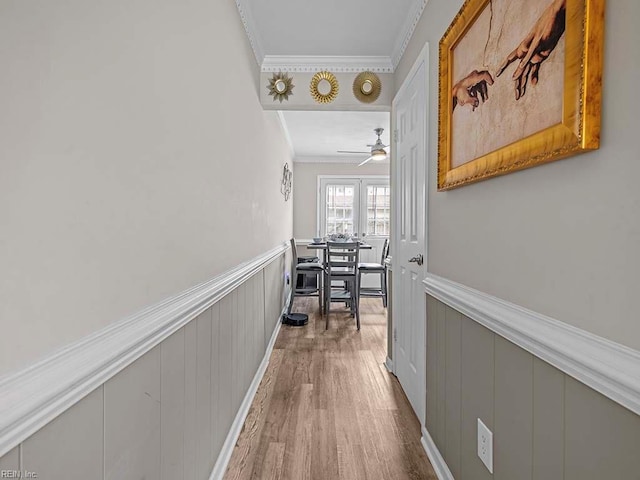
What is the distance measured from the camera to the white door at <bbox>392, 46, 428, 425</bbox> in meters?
2.12

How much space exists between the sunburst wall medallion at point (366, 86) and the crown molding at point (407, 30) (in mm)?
178

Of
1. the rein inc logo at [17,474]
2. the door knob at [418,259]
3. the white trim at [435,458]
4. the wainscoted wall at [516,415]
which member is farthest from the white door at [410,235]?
the rein inc logo at [17,474]

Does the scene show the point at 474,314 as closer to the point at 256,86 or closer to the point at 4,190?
the point at 4,190

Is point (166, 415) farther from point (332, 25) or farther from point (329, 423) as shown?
point (332, 25)

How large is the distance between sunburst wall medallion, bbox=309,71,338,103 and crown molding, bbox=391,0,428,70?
0.47m

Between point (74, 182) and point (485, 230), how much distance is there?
1201mm

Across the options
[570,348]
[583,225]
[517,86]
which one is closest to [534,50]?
[517,86]

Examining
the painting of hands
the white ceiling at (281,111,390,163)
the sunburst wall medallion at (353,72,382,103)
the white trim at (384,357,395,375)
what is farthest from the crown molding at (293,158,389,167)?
the painting of hands

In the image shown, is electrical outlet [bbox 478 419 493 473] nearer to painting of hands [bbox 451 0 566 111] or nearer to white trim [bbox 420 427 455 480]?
white trim [bbox 420 427 455 480]

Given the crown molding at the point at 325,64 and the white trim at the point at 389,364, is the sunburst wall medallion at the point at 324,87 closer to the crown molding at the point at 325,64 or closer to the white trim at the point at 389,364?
the crown molding at the point at 325,64

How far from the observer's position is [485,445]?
1297 mm

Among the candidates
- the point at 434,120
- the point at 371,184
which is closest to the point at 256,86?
the point at 434,120

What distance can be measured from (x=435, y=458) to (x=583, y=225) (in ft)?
4.72

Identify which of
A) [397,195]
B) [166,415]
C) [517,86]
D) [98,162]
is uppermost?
[517,86]
